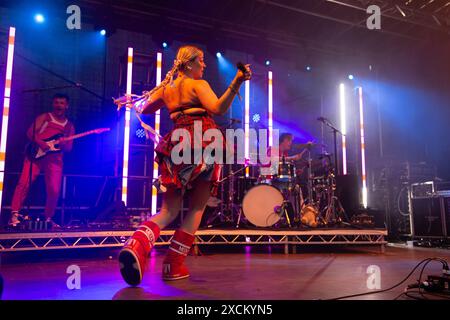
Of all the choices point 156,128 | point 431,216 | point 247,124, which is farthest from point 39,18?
point 431,216

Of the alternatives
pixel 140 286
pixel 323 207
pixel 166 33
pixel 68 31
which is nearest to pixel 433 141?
pixel 323 207

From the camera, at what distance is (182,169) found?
2.25 metres

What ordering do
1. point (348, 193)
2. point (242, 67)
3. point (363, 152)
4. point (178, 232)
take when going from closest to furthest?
point (242, 67)
point (178, 232)
point (348, 193)
point (363, 152)

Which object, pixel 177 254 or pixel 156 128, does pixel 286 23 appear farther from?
pixel 177 254

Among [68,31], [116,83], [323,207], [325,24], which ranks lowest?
[323,207]

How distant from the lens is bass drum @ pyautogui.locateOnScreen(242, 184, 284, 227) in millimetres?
4957

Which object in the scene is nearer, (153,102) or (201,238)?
(153,102)

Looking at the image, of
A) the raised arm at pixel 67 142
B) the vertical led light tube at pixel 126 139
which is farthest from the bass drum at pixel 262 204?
the raised arm at pixel 67 142

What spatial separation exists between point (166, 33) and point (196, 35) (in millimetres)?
603

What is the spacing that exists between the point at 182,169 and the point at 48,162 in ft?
11.7

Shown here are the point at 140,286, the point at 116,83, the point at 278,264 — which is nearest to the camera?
the point at 140,286

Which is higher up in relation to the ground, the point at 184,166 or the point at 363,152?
the point at 363,152

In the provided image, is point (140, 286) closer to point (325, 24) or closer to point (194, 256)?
point (194, 256)
